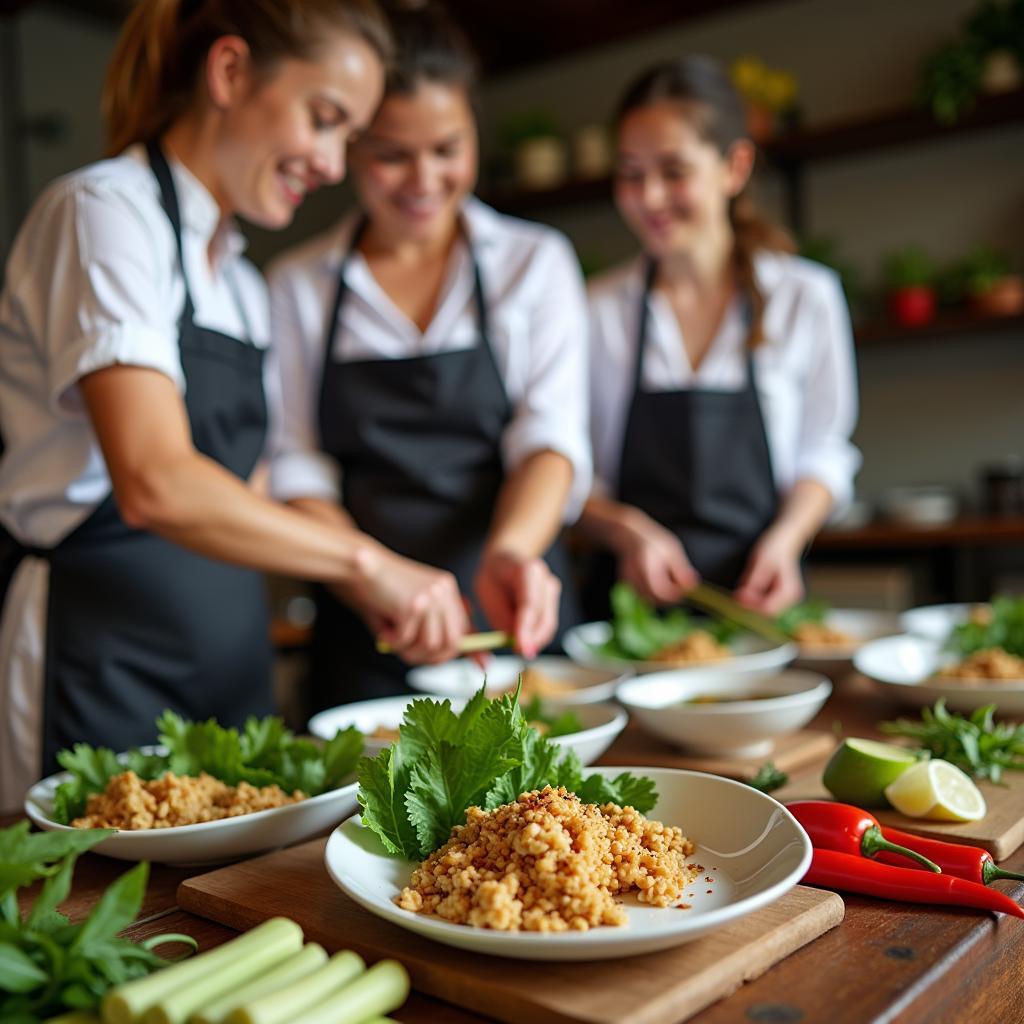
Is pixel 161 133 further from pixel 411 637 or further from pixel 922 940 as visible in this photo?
pixel 922 940

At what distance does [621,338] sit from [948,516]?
205cm

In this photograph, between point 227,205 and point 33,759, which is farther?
point 227,205

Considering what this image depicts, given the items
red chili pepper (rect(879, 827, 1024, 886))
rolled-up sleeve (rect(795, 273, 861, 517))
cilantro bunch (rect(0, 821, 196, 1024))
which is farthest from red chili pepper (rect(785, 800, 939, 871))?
rolled-up sleeve (rect(795, 273, 861, 517))

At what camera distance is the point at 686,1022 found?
2.43 feet

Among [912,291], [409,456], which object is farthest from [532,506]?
[912,291]

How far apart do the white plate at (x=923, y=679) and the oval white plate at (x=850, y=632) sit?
0.09 m

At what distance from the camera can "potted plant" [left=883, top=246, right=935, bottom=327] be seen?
4.17m

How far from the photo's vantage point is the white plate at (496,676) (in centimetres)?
173

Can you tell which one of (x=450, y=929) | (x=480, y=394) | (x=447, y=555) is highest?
(x=480, y=394)

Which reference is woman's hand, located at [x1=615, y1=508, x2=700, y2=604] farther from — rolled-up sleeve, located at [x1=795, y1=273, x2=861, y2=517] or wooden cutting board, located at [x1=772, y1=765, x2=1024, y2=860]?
wooden cutting board, located at [x1=772, y1=765, x2=1024, y2=860]

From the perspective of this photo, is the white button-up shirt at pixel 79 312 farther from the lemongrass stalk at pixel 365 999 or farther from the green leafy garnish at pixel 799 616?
the green leafy garnish at pixel 799 616

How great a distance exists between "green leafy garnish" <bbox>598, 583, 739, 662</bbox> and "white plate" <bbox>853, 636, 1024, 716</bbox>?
1.14 ft

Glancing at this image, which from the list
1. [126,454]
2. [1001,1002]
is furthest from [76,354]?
[1001,1002]

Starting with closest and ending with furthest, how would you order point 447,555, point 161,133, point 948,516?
1. point 161,133
2. point 447,555
3. point 948,516
